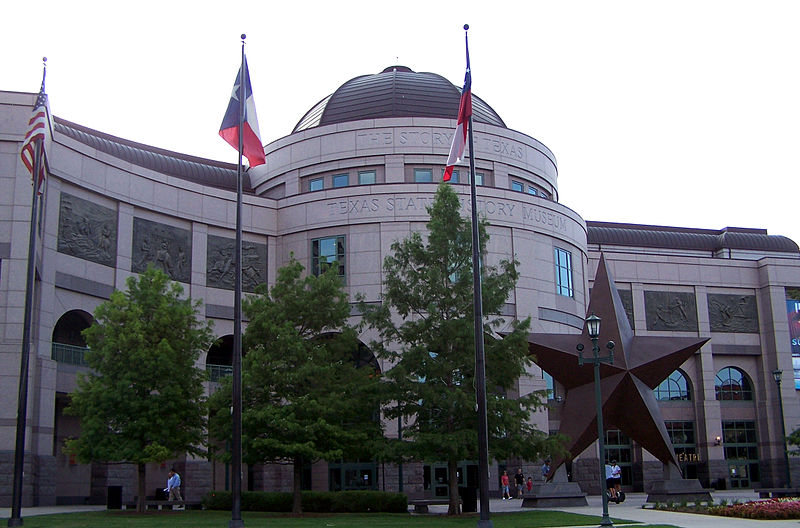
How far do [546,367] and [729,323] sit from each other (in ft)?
110

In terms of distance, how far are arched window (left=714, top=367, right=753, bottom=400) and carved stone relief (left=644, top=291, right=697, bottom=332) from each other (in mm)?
3850

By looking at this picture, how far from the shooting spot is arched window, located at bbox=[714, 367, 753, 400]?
199ft

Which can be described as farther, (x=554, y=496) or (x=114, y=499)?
(x=114, y=499)

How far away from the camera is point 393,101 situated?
55.7 metres

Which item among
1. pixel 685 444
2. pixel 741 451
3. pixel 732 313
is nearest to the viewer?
pixel 685 444

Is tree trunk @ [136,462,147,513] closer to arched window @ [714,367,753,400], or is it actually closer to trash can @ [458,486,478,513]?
trash can @ [458,486,478,513]

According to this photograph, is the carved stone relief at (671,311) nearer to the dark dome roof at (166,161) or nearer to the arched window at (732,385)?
the arched window at (732,385)

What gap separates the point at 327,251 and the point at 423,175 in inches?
304

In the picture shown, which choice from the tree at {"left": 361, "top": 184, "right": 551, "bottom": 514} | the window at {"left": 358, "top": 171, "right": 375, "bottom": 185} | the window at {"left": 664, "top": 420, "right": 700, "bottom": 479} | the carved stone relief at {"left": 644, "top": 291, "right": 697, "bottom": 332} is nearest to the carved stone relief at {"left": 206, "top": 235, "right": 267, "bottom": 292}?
the window at {"left": 358, "top": 171, "right": 375, "bottom": 185}

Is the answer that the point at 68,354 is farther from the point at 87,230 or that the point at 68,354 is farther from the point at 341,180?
the point at 341,180

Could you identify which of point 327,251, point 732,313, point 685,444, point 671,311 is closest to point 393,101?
point 327,251

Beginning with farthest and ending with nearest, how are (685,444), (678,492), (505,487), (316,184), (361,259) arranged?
1. (685,444)
2. (316,184)
3. (361,259)
4. (505,487)
5. (678,492)

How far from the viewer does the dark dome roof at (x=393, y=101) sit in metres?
55.5

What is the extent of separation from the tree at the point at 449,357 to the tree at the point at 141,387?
6.49m
